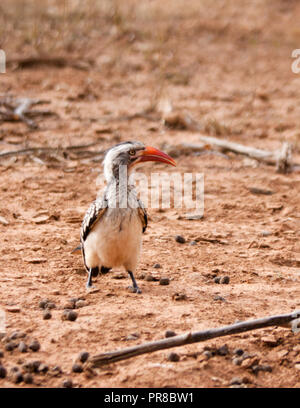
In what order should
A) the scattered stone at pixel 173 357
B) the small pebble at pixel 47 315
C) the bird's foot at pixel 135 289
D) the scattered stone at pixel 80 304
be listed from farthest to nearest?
1. the bird's foot at pixel 135 289
2. the scattered stone at pixel 80 304
3. the small pebble at pixel 47 315
4. the scattered stone at pixel 173 357

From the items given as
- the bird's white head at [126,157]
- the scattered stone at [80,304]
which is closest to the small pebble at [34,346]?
the scattered stone at [80,304]

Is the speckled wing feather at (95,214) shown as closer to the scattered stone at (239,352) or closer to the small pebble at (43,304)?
the small pebble at (43,304)

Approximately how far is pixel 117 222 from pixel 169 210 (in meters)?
2.18

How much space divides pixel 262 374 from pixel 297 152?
5353 mm

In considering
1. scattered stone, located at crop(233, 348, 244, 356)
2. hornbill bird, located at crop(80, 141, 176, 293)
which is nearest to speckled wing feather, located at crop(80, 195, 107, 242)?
hornbill bird, located at crop(80, 141, 176, 293)

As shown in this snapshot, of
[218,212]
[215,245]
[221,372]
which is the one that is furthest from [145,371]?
[218,212]

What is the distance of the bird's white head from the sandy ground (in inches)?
37.1

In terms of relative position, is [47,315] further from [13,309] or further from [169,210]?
[169,210]

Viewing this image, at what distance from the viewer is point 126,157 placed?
5250mm

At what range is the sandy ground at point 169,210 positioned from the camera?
4.16 meters

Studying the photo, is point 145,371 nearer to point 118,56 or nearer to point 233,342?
point 233,342

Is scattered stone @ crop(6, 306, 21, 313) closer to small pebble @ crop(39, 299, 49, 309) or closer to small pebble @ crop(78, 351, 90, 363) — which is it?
small pebble @ crop(39, 299, 49, 309)

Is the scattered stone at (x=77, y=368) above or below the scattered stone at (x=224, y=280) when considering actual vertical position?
above

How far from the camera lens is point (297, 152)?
8.87 m
